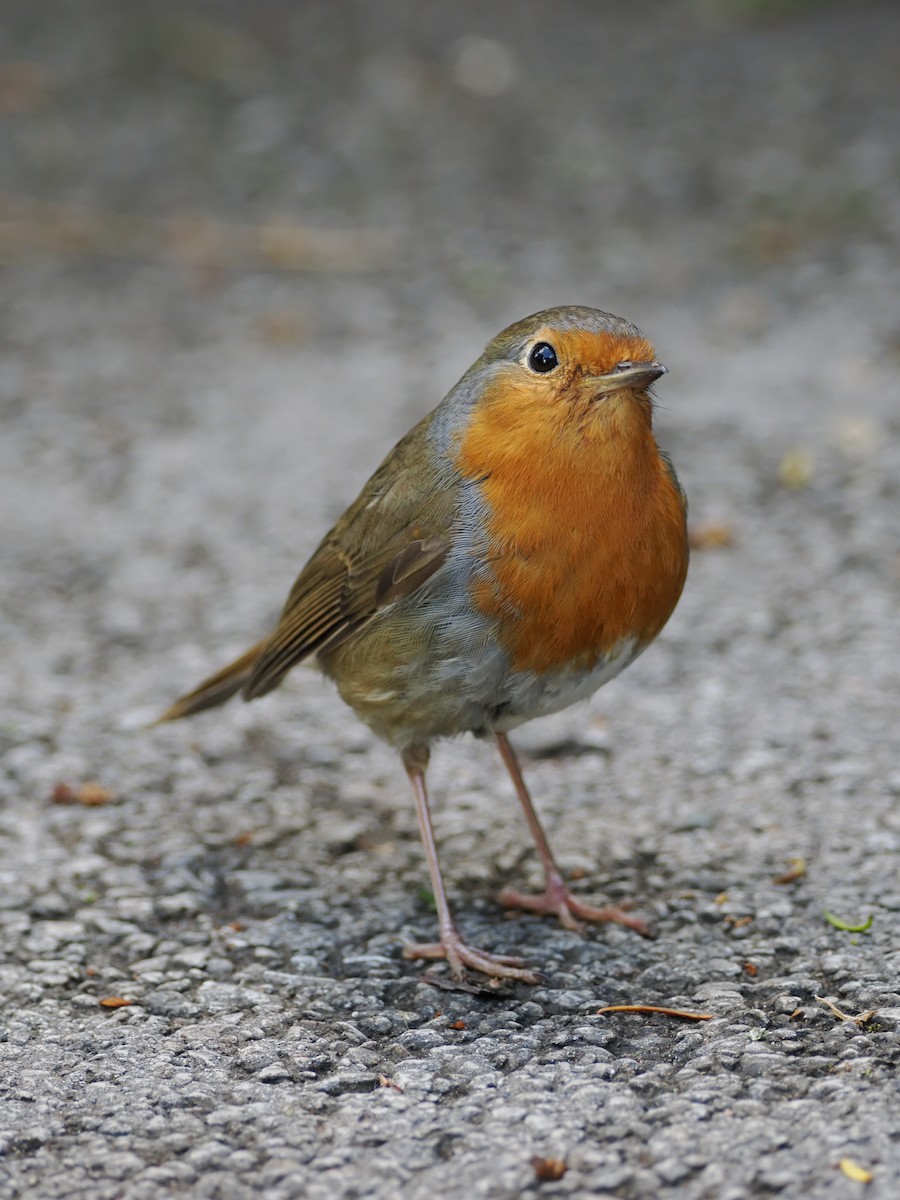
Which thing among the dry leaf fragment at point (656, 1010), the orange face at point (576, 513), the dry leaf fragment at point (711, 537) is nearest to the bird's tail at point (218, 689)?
the orange face at point (576, 513)

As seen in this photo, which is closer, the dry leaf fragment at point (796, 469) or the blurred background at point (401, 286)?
the blurred background at point (401, 286)

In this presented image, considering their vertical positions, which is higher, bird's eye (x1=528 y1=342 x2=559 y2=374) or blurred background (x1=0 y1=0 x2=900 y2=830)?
blurred background (x1=0 y1=0 x2=900 y2=830)

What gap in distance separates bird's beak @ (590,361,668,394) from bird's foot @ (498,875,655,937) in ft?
3.99

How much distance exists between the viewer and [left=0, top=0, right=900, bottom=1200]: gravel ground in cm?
283

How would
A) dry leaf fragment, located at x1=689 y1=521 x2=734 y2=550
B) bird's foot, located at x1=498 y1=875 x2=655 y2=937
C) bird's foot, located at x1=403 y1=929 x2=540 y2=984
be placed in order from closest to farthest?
bird's foot, located at x1=403 y1=929 x2=540 y2=984 < bird's foot, located at x1=498 y1=875 x2=655 y2=937 < dry leaf fragment, located at x1=689 y1=521 x2=734 y2=550

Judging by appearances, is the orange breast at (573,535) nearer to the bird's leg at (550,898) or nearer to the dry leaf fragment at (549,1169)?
the bird's leg at (550,898)

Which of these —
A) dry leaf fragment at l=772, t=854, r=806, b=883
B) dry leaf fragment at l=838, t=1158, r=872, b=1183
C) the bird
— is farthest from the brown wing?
dry leaf fragment at l=838, t=1158, r=872, b=1183

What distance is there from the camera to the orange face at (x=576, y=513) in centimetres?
324

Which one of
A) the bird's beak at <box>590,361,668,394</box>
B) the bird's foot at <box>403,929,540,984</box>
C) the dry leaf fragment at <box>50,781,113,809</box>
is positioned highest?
the bird's beak at <box>590,361,668,394</box>

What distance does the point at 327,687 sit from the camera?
4.85 metres

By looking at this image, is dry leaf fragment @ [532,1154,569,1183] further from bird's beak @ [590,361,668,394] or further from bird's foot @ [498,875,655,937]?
bird's beak @ [590,361,668,394]

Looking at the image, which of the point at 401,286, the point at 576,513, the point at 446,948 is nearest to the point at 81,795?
the point at 446,948

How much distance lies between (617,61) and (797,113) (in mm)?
1444

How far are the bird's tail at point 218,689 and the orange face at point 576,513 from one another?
1122 millimetres
